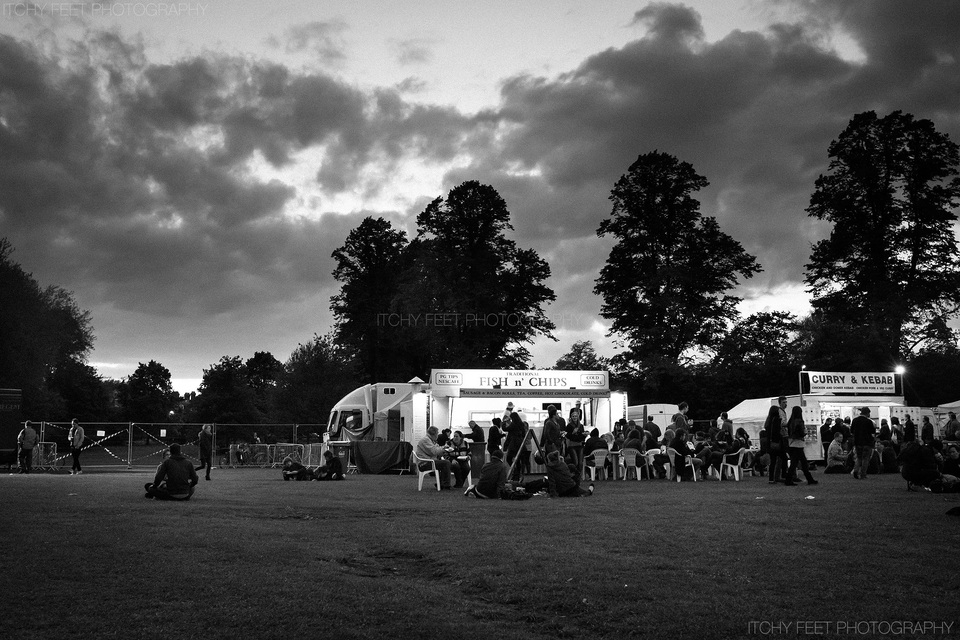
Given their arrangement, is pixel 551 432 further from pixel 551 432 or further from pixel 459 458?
pixel 459 458

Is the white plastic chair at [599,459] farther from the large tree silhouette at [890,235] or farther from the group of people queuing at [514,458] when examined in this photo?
the large tree silhouette at [890,235]

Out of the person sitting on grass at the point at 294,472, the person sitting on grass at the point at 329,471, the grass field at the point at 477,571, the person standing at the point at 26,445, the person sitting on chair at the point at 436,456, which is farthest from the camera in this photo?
the person standing at the point at 26,445

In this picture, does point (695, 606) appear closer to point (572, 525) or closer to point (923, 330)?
point (572, 525)

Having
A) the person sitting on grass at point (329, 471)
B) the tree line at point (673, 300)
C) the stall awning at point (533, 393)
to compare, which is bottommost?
the person sitting on grass at point (329, 471)

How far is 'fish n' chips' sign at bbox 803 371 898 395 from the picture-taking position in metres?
30.3

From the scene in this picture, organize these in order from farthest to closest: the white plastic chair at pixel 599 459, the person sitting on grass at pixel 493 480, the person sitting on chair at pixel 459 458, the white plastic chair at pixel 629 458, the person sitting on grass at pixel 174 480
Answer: the white plastic chair at pixel 629 458 → the white plastic chair at pixel 599 459 → the person sitting on chair at pixel 459 458 → the person sitting on grass at pixel 493 480 → the person sitting on grass at pixel 174 480

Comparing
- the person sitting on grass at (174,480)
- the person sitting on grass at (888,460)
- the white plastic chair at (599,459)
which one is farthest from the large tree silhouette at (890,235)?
the person sitting on grass at (174,480)

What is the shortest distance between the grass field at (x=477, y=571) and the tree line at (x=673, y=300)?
1216 inches

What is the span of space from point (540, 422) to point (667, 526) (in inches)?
648

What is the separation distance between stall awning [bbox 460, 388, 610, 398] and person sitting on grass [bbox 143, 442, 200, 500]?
38.9 ft

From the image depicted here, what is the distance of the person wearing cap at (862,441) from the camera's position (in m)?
19.3

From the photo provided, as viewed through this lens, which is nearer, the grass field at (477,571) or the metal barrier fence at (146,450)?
the grass field at (477,571)

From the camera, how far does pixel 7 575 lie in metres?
6.44

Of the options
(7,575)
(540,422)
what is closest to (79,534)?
(7,575)
